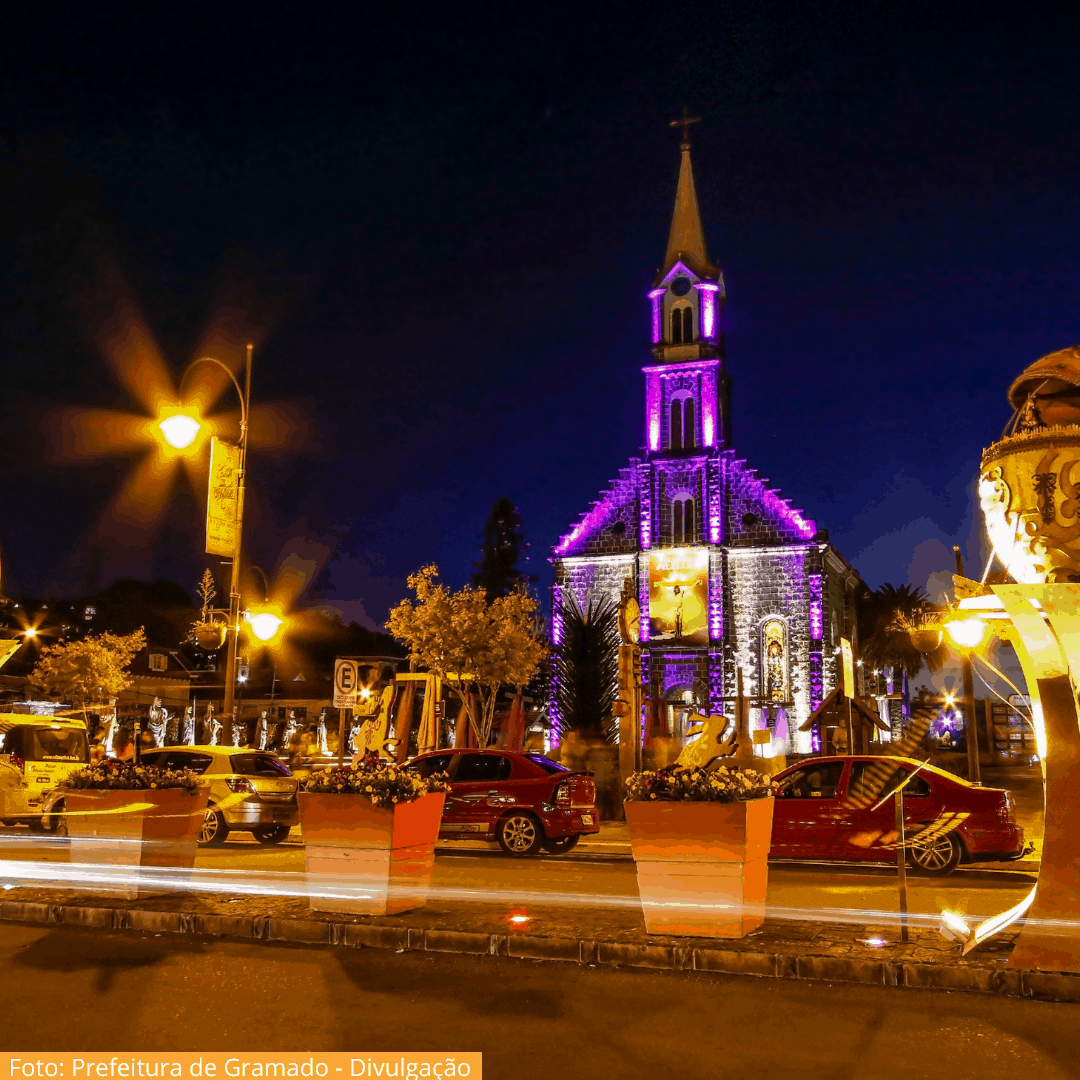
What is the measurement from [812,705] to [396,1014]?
42273 mm

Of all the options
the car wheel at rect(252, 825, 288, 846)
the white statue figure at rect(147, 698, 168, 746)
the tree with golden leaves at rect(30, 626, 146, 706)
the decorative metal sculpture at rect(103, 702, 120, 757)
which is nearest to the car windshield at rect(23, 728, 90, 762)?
the car wheel at rect(252, 825, 288, 846)

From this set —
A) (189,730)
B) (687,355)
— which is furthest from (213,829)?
(687,355)

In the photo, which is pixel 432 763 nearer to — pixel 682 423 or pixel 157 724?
pixel 157 724

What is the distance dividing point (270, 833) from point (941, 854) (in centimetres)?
1002

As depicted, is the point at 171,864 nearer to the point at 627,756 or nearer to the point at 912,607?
the point at 627,756

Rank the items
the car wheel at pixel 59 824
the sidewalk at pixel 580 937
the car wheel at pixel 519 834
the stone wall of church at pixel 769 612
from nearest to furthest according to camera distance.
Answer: the sidewalk at pixel 580 937
the car wheel at pixel 519 834
the car wheel at pixel 59 824
the stone wall of church at pixel 769 612

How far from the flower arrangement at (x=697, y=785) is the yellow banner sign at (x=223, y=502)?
354 inches

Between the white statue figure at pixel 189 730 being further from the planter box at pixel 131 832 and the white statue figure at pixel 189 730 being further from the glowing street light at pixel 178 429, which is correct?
the planter box at pixel 131 832

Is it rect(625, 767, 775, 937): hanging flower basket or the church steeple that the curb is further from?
the church steeple

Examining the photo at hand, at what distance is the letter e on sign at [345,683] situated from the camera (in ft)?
63.9

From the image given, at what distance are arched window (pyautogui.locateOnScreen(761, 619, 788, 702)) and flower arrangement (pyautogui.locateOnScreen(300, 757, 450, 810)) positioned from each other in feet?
132

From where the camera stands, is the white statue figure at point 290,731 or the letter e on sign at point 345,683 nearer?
the letter e on sign at point 345,683

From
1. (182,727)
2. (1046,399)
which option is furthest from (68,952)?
(182,727)

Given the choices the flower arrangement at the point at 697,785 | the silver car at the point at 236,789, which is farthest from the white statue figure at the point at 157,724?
the flower arrangement at the point at 697,785
